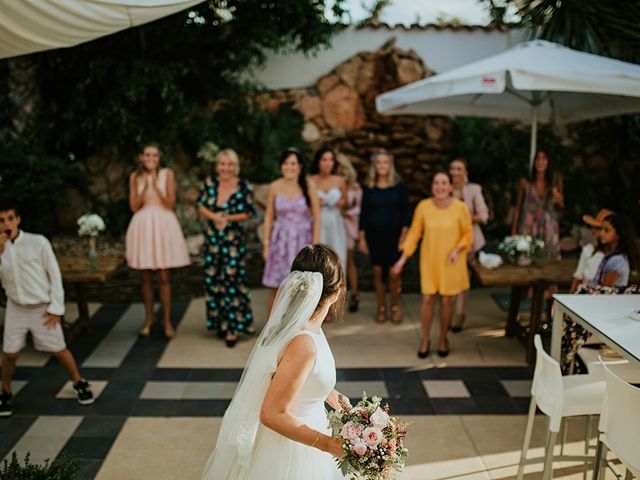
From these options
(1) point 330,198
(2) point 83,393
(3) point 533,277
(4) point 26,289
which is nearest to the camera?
(4) point 26,289

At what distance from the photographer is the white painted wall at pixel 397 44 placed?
398 inches

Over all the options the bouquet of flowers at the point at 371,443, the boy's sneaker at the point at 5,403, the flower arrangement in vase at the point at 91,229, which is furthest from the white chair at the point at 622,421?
the flower arrangement in vase at the point at 91,229

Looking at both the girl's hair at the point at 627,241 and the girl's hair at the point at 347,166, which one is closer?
the girl's hair at the point at 627,241

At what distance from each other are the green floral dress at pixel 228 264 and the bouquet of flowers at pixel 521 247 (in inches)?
88.0

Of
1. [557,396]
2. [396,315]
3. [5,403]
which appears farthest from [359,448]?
[396,315]

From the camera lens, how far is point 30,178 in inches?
317

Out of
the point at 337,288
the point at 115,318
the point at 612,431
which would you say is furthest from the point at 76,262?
the point at 612,431

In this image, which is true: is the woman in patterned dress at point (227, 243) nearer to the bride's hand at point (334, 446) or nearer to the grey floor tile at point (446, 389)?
the grey floor tile at point (446, 389)

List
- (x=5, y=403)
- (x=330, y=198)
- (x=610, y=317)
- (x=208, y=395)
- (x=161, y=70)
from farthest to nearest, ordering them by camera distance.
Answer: (x=161, y=70)
(x=330, y=198)
(x=208, y=395)
(x=5, y=403)
(x=610, y=317)

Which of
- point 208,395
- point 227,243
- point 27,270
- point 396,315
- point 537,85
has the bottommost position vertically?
point 208,395

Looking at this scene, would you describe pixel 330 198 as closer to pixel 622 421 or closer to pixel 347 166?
pixel 347 166

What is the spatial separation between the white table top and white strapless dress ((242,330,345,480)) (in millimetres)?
1450

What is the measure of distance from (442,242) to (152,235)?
256cm

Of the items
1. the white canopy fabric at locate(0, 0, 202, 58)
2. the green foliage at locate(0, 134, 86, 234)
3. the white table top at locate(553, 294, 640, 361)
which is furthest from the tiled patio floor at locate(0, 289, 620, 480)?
the white canopy fabric at locate(0, 0, 202, 58)
